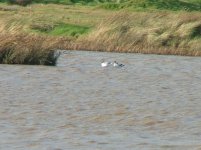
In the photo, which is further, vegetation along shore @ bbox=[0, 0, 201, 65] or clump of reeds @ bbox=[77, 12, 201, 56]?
clump of reeds @ bbox=[77, 12, 201, 56]

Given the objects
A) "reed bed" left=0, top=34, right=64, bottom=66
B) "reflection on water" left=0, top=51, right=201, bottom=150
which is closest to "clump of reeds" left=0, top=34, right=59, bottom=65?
"reed bed" left=0, top=34, right=64, bottom=66

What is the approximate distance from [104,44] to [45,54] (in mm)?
6262

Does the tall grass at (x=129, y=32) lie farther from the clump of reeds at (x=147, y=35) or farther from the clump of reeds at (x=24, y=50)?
the clump of reeds at (x=24, y=50)

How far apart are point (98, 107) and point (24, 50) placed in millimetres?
6470

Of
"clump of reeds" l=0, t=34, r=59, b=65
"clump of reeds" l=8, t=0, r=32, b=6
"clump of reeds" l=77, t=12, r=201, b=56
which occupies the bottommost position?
"clump of reeds" l=8, t=0, r=32, b=6

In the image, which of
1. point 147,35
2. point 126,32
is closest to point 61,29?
point 126,32

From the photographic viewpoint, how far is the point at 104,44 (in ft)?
90.0

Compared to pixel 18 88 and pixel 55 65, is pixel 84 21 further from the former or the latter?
pixel 18 88

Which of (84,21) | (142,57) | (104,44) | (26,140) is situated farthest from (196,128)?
(84,21)

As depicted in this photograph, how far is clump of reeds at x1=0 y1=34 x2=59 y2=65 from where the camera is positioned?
20562 millimetres

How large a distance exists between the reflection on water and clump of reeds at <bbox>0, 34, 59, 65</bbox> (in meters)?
0.29

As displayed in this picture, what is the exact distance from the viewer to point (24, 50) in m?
20.7

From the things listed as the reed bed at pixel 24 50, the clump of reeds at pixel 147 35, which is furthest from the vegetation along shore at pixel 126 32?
the reed bed at pixel 24 50

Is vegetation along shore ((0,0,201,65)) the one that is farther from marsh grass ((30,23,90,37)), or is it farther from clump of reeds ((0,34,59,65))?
clump of reeds ((0,34,59,65))
